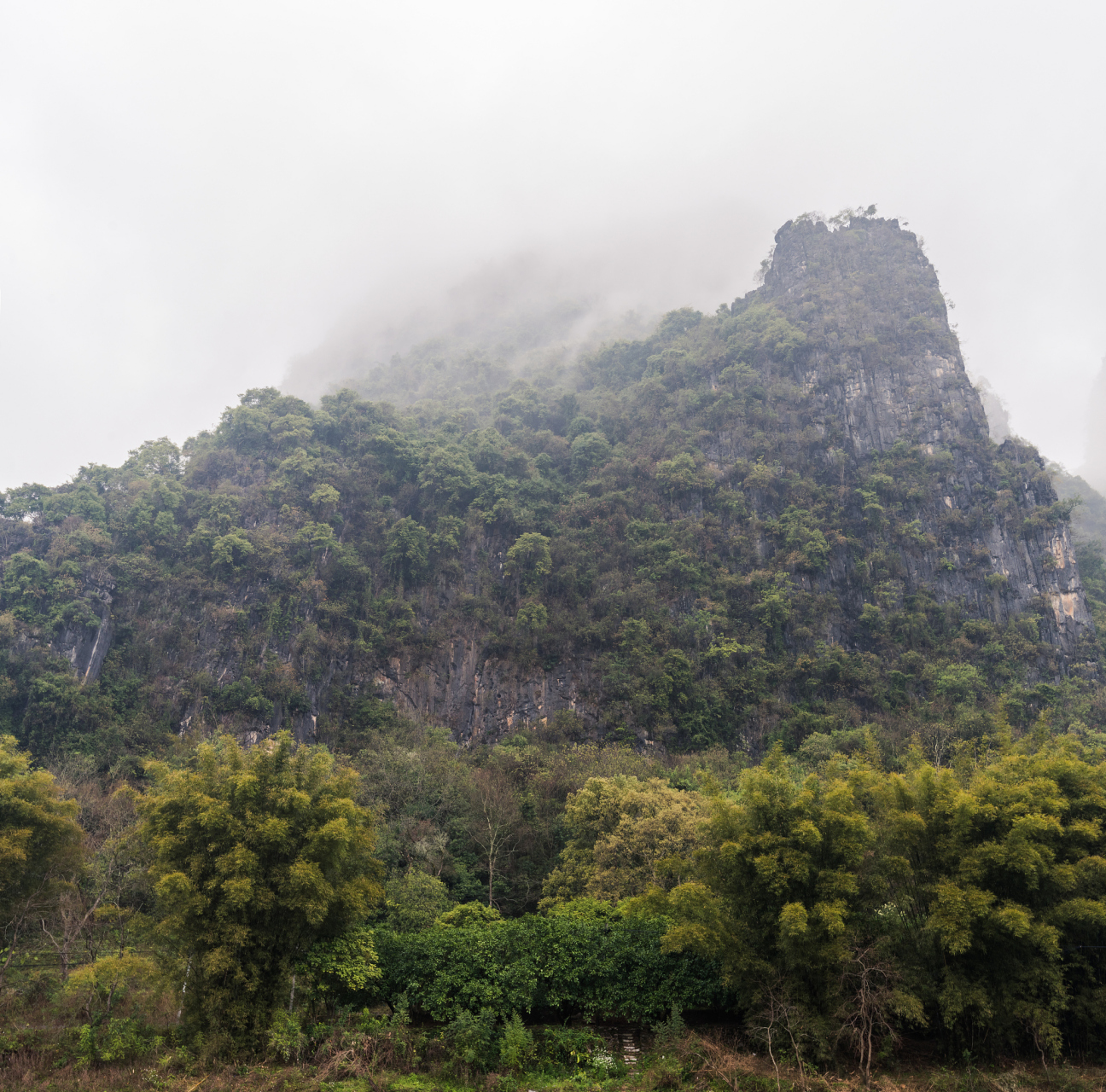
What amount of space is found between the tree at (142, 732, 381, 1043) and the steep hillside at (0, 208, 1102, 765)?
23075 millimetres

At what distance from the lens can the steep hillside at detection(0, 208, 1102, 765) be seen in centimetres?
3612

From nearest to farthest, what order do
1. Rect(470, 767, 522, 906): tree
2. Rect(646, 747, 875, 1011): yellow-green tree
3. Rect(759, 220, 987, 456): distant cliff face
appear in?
1. Rect(646, 747, 875, 1011): yellow-green tree
2. Rect(470, 767, 522, 906): tree
3. Rect(759, 220, 987, 456): distant cliff face

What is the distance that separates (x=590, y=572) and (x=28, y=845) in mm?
33101

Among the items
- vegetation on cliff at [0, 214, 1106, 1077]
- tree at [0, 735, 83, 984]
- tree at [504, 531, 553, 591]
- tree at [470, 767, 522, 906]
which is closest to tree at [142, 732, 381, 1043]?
vegetation on cliff at [0, 214, 1106, 1077]

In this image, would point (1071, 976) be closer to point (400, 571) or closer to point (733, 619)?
point (733, 619)

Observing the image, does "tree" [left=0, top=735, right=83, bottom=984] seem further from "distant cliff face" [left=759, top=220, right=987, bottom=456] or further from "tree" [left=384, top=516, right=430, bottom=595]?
"distant cliff face" [left=759, top=220, right=987, bottom=456]

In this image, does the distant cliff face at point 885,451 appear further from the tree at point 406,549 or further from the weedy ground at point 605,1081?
the weedy ground at point 605,1081

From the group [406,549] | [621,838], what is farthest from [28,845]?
[406,549]

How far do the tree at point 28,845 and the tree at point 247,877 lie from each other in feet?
12.8

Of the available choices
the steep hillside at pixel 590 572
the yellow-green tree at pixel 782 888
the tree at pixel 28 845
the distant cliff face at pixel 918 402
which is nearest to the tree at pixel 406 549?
the steep hillside at pixel 590 572

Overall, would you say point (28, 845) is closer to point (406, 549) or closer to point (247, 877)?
point (247, 877)

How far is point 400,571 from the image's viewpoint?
4409 centimetres

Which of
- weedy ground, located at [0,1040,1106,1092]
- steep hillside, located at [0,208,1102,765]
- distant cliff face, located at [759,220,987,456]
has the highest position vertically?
distant cliff face, located at [759,220,987,456]

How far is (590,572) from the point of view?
4478 cm
